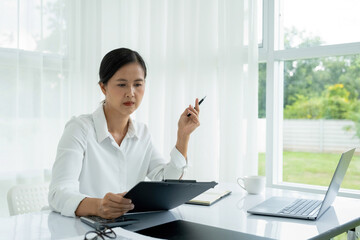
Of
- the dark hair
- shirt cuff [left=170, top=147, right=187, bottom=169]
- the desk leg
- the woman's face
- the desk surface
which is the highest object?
the dark hair

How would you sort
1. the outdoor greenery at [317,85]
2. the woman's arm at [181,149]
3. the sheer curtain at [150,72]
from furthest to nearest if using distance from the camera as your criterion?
the sheer curtain at [150,72], the outdoor greenery at [317,85], the woman's arm at [181,149]

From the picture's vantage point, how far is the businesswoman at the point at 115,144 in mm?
1500

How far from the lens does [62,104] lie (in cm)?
289

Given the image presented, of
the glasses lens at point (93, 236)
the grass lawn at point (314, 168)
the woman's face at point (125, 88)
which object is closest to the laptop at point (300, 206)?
the glasses lens at point (93, 236)

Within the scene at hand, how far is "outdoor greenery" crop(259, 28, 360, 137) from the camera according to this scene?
2.42 meters

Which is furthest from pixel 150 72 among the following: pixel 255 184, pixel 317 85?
pixel 255 184

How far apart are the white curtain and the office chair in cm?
85

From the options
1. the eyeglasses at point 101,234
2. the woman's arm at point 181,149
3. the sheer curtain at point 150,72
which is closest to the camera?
the eyeglasses at point 101,234

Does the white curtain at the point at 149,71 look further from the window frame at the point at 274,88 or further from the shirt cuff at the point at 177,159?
the shirt cuff at the point at 177,159

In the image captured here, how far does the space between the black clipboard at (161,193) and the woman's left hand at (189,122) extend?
0.48 meters

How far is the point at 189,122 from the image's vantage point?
178cm

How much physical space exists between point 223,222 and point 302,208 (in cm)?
32

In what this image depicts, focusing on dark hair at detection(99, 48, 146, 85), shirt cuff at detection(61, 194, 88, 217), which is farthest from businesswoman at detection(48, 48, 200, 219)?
shirt cuff at detection(61, 194, 88, 217)

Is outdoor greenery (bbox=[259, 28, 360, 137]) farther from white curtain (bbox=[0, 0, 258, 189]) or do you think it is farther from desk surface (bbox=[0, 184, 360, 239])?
desk surface (bbox=[0, 184, 360, 239])
